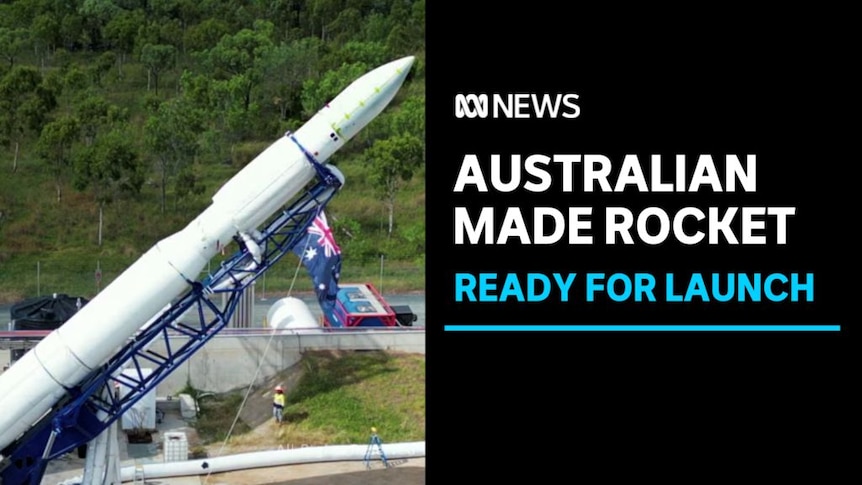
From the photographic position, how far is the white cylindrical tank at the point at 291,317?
1345 inches

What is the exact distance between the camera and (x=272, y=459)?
92.0 feet

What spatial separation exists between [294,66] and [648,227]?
4770 cm

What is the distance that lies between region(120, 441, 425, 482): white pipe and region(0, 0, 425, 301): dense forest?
53.4 ft

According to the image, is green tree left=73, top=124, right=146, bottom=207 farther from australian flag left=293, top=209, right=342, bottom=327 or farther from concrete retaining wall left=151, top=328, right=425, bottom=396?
concrete retaining wall left=151, top=328, right=425, bottom=396

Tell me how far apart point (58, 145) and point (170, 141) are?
3.91m

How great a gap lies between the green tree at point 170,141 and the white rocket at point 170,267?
84.1 ft

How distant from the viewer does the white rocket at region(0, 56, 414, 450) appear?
23547mm

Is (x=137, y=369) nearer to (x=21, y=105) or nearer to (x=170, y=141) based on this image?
(x=170, y=141)

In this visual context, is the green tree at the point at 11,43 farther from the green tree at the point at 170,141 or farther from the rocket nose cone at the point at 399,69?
the rocket nose cone at the point at 399,69

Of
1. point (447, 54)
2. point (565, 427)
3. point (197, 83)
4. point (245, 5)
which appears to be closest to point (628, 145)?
point (447, 54)

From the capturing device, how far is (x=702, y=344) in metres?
11.6

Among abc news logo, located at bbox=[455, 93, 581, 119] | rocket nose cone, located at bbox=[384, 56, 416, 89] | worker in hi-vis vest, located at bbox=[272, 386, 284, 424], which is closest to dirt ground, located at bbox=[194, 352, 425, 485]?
worker in hi-vis vest, located at bbox=[272, 386, 284, 424]

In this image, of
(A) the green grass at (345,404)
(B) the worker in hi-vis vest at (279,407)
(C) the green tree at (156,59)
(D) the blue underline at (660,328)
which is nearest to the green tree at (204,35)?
(C) the green tree at (156,59)

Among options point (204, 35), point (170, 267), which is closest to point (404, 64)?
point (170, 267)
